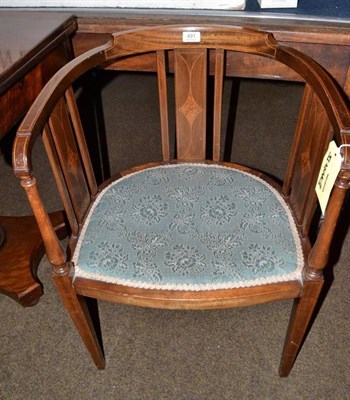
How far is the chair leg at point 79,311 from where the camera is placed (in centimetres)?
92

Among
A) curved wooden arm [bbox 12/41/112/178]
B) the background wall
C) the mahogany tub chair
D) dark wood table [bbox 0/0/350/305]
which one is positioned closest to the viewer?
curved wooden arm [bbox 12/41/112/178]

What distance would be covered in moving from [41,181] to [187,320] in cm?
96

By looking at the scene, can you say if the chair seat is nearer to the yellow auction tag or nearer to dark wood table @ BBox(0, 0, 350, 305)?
the yellow auction tag

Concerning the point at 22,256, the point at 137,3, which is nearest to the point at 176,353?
the point at 22,256

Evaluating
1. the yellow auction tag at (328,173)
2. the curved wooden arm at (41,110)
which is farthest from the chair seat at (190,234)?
the curved wooden arm at (41,110)

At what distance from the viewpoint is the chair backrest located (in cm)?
80

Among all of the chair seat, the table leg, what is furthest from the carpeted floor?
the chair seat

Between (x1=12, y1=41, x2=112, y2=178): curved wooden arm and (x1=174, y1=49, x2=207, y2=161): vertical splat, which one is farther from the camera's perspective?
(x1=174, y1=49, x2=207, y2=161): vertical splat

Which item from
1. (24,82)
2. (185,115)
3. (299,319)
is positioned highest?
(24,82)

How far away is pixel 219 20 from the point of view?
3.97ft

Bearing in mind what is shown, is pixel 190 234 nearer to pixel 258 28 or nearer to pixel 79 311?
pixel 79 311

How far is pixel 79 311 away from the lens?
39.0 inches

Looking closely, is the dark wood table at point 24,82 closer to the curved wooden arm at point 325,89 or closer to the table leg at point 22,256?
the table leg at point 22,256

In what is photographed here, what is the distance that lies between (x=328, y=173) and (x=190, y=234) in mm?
336
